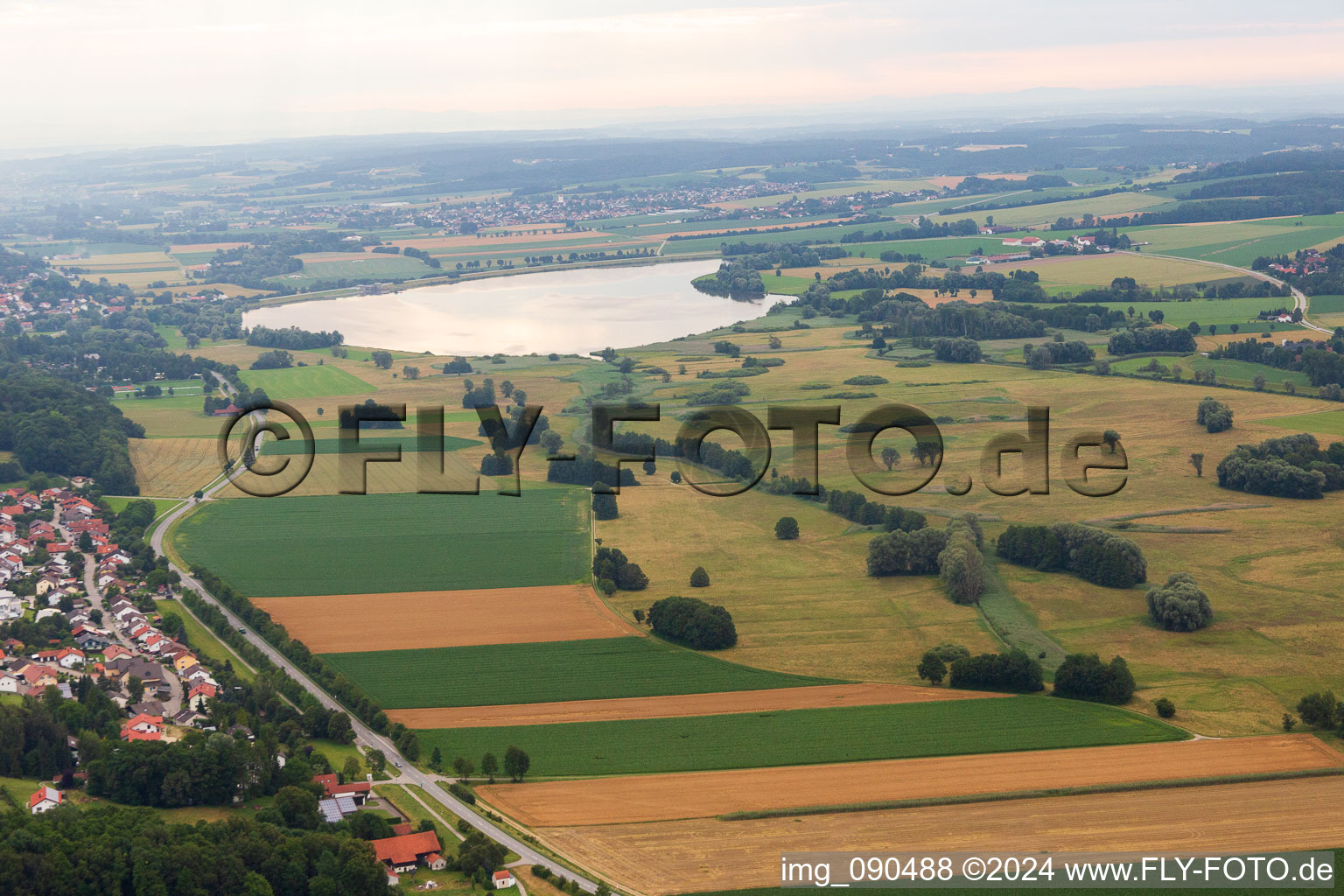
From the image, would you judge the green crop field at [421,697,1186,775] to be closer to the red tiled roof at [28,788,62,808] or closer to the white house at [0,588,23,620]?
the red tiled roof at [28,788,62,808]

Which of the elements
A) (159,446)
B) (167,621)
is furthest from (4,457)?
(167,621)

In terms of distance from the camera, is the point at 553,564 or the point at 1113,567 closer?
the point at 1113,567

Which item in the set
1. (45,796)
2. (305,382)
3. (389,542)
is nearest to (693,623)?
(389,542)

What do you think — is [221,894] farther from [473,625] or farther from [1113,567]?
[1113,567]

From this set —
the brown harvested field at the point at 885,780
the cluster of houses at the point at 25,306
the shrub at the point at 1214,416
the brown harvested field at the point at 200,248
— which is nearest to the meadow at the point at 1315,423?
the shrub at the point at 1214,416

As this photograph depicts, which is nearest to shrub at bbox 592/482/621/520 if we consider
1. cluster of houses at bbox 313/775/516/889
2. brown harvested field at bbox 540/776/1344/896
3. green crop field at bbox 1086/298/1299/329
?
cluster of houses at bbox 313/775/516/889

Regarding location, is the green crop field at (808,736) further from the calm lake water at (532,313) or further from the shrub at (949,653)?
the calm lake water at (532,313)
